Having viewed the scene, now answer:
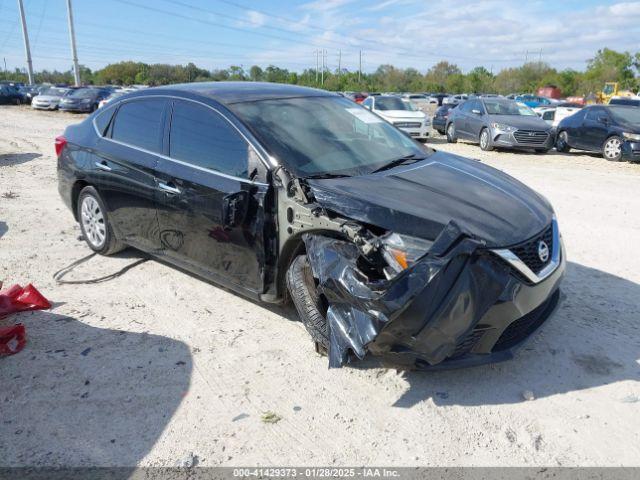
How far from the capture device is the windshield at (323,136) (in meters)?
3.67

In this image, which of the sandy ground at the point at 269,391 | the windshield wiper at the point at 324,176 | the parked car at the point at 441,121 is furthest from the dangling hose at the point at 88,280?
the parked car at the point at 441,121

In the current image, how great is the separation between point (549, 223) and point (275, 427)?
7.12 feet

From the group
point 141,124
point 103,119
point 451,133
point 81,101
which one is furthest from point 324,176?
point 81,101

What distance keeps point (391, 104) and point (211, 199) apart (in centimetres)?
1489

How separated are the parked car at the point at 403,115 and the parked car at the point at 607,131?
13.8 feet

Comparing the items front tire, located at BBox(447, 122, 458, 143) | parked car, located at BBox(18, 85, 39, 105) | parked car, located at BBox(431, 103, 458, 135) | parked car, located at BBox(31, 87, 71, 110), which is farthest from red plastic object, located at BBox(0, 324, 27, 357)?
parked car, located at BBox(18, 85, 39, 105)

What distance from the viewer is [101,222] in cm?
525

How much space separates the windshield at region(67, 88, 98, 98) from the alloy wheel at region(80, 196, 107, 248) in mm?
26995

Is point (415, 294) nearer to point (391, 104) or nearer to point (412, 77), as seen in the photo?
point (391, 104)

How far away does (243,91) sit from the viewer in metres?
4.35

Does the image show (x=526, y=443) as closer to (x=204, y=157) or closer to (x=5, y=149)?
(x=204, y=157)

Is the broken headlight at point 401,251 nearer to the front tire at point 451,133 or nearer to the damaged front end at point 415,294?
the damaged front end at point 415,294

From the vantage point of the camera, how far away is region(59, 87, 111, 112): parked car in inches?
1136

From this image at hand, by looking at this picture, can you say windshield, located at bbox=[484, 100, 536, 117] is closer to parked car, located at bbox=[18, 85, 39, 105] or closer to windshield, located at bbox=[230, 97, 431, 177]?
windshield, located at bbox=[230, 97, 431, 177]
